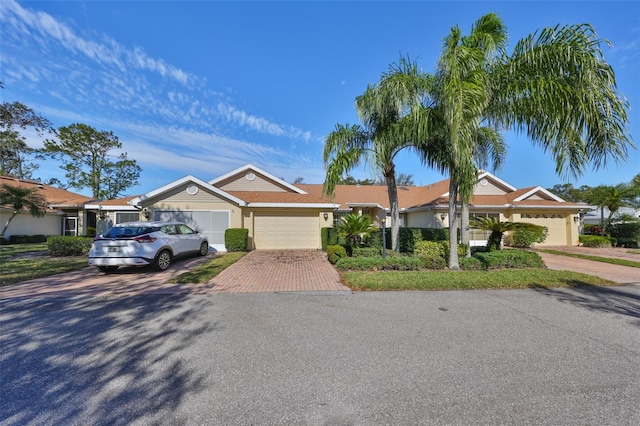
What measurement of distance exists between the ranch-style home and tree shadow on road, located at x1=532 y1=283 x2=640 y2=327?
862cm

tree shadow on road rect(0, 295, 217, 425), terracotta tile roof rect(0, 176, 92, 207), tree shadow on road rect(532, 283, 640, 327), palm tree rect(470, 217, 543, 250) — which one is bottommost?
tree shadow on road rect(532, 283, 640, 327)

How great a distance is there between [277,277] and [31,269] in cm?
818

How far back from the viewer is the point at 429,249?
35.4ft

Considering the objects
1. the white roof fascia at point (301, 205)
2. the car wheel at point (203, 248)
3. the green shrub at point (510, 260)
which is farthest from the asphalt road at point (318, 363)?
the white roof fascia at point (301, 205)

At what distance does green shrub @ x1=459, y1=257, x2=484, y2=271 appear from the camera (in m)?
9.03

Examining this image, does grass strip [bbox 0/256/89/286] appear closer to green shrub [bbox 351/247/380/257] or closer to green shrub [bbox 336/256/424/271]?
green shrub [bbox 336/256/424/271]

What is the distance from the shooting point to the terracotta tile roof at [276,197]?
1597cm

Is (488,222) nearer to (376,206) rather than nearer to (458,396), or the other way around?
(376,206)

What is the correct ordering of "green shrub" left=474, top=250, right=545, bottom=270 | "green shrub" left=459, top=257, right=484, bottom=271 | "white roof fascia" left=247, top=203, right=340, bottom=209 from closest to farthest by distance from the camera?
"green shrub" left=459, top=257, right=484, bottom=271 → "green shrub" left=474, top=250, right=545, bottom=270 → "white roof fascia" left=247, top=203, right=340, bottom=209

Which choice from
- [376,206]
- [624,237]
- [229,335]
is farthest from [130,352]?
[624,237]

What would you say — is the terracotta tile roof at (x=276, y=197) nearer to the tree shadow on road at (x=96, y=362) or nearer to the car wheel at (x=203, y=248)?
the car wheel at (x=203, y=248)

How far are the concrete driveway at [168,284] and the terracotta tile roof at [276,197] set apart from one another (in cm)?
664

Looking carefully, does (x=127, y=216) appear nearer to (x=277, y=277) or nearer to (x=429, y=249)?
(x=277, y=277)

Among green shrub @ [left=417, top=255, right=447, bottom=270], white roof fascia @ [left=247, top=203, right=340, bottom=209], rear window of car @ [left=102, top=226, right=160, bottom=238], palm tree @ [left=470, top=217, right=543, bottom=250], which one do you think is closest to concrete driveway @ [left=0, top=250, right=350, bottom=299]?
rear window of car @ [left=102, top=226, right=160, bottom=238]
